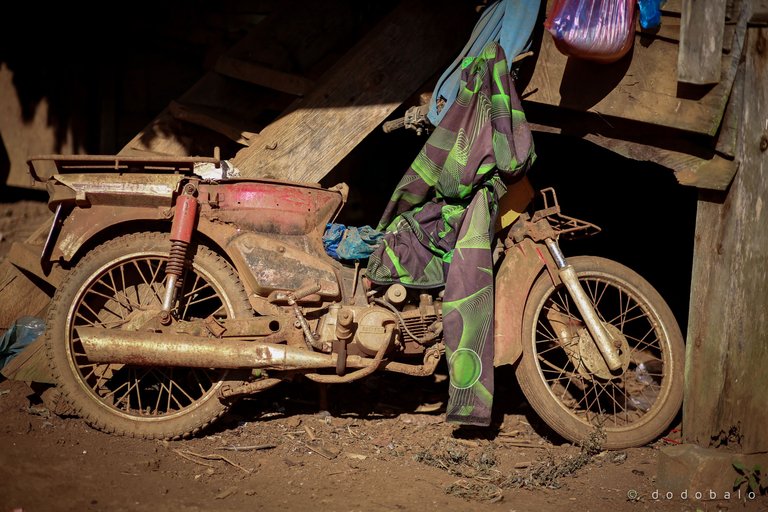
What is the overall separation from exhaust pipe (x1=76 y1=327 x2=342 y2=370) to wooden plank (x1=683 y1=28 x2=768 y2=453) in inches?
83.4

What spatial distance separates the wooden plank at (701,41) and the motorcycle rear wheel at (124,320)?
9.10 feet

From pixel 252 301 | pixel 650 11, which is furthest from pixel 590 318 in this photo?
pixel 252 301

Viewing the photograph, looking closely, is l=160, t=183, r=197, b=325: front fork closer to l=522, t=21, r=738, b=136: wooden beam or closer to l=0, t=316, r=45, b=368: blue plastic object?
l=0, t=316, r=45, b=368: blue plastic object

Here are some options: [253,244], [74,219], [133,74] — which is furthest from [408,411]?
[133,74]

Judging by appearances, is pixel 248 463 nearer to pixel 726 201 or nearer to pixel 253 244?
pixel 253 244

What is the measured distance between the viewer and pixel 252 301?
4516 millimetres

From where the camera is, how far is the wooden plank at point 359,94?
16.9ft

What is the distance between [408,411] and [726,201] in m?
2.39

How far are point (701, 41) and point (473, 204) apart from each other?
1.47m

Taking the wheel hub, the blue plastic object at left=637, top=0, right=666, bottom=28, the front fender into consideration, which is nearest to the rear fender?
the front fender

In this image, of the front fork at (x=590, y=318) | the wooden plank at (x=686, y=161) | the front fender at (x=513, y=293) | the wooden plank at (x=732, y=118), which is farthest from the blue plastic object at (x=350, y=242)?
the wooden plank at (x=732, y=118)

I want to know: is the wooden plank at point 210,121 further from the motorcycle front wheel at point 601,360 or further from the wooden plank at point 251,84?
the motorcycle front wheel at point 601,360

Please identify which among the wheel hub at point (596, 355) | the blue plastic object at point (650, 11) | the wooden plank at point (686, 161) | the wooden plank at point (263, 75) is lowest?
the wheel hub at point (596, 355)

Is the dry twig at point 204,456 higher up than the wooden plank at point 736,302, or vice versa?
the wooden plank at point 736,302
